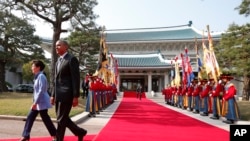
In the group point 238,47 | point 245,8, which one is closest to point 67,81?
point 245,8

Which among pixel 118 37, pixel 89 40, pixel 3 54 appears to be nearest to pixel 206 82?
pixel 89 40

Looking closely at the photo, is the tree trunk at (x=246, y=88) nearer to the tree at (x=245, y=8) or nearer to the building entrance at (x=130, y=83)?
the tree at (x=245, y=8)

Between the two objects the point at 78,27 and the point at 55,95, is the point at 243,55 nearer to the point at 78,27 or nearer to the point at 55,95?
the point at 78,27

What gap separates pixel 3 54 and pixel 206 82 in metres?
19.4

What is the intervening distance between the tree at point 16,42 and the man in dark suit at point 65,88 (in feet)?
66.5

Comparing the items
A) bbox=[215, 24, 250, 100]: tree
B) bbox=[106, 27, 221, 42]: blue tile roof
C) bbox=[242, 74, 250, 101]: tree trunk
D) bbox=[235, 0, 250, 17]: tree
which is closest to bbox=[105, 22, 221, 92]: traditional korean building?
bbox=[106, 27, 221, 42]: blue tile roof

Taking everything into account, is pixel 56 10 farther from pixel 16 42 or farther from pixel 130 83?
pixel 130 83

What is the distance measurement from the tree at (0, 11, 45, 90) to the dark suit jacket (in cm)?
2031

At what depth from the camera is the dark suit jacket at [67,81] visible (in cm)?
507

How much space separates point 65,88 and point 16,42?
2572cm

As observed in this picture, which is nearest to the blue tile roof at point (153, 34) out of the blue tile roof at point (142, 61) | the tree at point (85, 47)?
the blue tile roof at point (142, 61)

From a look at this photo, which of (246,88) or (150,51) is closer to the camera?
(246,88)

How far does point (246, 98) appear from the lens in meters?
25.1

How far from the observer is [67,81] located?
5160mm
